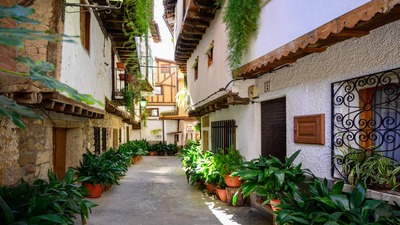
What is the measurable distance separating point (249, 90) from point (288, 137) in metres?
1.77

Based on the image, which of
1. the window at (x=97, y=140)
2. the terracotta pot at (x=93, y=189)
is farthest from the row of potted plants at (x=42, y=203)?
the window at (x=97, y=140)

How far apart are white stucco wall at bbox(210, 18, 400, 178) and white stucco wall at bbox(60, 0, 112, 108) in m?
3.53

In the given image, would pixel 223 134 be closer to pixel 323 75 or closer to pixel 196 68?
pixel 196 68

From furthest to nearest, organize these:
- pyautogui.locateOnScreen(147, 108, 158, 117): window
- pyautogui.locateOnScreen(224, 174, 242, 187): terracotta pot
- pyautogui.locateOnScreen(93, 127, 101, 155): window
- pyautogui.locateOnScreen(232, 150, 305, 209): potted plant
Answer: pyautogui.locateOnScreen(147, 108, 158, 117): window, pyautogui.locateOnScreen(93, 127, 101, 155): window, pyautogui.locateOnScreen(224, 174, 242, 187): terracotta pot, pyautogui.locateOnScreen(232, 150, 305, 209): potted plant

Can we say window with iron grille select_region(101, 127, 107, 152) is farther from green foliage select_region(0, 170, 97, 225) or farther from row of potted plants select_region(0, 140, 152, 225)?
green foliage select_region(0, 170, 97, 225)

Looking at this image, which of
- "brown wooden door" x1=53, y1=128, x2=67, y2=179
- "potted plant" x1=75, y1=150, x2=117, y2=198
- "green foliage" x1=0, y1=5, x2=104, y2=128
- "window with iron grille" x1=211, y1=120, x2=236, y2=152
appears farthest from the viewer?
"window with iron grille" x1=211, y1=120, x2=236, y2=152

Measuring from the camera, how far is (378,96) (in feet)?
12.0

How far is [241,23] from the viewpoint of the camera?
223 inches

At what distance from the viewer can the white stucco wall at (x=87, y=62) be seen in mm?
5336

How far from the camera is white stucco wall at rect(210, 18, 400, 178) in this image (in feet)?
10.7

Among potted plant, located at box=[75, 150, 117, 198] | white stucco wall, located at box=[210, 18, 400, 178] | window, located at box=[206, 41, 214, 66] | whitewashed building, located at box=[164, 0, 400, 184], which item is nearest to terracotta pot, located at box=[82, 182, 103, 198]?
potted plant, located at box=[75, 150, 117, 198]

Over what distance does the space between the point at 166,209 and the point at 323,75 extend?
4.01 meters

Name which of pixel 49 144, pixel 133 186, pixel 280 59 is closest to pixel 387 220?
pixel 280 59

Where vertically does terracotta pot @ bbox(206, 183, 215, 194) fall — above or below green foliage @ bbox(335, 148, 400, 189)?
below
